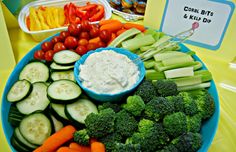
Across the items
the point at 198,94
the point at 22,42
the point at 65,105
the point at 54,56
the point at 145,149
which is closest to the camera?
the point at 145,149

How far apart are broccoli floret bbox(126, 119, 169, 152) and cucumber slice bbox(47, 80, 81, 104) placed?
0.31m

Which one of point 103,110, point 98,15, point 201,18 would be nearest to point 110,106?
point 103,110

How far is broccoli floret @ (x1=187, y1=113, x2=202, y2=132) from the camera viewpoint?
1095 mm

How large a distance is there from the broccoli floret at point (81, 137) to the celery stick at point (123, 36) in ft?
1.87

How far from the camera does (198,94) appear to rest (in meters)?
1.25

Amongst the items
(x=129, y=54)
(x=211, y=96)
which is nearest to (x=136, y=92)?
(x=129, y=54)

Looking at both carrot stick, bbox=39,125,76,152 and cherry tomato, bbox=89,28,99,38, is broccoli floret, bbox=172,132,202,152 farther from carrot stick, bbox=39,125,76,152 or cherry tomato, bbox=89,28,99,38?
cherry tomato, bbox=89,28,99,38

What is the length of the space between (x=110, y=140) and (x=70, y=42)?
0.65 m

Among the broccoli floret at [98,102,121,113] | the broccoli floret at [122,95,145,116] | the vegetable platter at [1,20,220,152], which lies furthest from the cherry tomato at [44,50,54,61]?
the broccoli floret at [122,95,145,116]

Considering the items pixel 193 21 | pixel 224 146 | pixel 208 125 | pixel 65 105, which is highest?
pixel 193 21

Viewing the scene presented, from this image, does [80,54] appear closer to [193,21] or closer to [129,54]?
[129,54]

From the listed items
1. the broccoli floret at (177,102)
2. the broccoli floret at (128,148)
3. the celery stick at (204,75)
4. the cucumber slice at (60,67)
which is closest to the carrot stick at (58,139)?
the broccoli floret at (128,148)

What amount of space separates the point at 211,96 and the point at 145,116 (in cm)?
35

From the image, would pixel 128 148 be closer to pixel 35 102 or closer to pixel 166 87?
pixel 166 87
